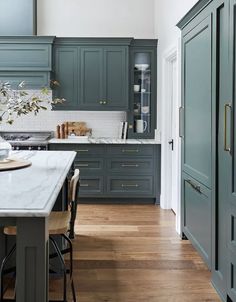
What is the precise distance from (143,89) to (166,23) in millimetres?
Answer: 1199

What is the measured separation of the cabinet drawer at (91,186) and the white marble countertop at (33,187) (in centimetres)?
253

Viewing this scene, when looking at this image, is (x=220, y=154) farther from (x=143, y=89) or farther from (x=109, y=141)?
(x=143, y=89)

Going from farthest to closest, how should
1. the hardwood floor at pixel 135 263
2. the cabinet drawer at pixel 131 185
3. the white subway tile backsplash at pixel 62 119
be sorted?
the white subway tile backsplash at pixel 62 119 < the cabinet drawer at pixel 131 185 < the hardwood floor at pixel 135 263

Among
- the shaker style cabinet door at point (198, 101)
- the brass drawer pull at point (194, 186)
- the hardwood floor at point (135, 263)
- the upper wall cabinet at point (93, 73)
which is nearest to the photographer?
the hardwood floor at point (135, 263)

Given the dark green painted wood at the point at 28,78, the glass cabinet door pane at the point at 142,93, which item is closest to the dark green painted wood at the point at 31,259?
the dark green painted wood at the point at 28,78

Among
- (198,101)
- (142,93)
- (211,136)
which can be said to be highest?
(142,93)

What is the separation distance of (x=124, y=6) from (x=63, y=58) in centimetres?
137

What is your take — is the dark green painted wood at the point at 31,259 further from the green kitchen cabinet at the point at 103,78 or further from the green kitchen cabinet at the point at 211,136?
the green kitchen cabinet at the point at 103,78

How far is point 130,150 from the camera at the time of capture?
21.0 feet

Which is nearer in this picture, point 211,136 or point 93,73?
point 211,136

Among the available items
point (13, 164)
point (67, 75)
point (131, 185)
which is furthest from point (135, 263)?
point (67, 75)

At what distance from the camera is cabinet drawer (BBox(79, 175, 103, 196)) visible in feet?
21.1

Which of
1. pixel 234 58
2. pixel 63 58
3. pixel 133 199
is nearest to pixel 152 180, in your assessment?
pixel 133 199

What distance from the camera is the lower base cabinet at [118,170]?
251 inches
